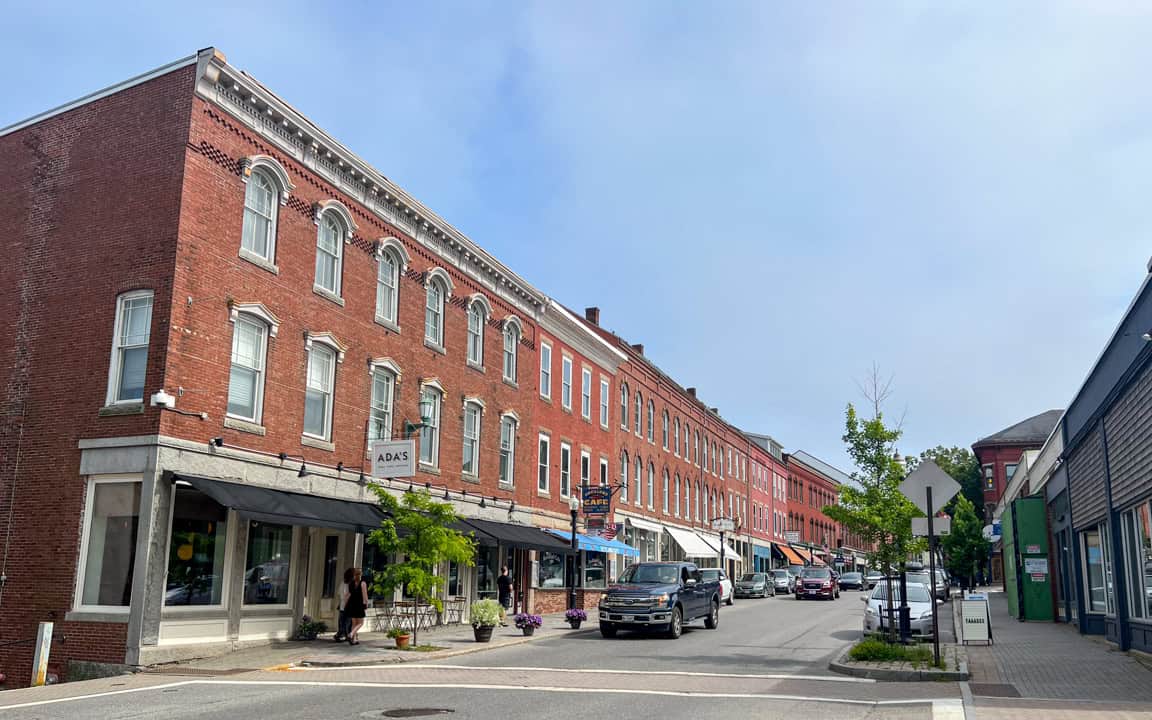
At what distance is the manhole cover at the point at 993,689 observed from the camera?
42.4ft

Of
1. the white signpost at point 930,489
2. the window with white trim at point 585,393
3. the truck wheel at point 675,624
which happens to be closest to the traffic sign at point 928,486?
the white signpost at point 930,489

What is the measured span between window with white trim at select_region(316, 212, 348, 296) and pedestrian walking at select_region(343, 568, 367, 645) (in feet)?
21.0

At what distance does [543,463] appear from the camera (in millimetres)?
33594

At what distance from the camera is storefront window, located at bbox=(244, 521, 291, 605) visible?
1891 centimetres

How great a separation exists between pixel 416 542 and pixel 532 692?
743 cm

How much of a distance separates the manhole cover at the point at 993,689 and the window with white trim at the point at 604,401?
2664 centimetres

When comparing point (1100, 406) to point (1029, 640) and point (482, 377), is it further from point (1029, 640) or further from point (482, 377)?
point (482, 377)

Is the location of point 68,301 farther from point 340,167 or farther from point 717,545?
point 717,545

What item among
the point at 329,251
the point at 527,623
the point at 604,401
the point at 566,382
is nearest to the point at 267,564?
the point at 527,623

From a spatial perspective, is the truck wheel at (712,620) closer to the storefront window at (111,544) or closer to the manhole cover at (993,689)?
the manhole cover at (993,689)

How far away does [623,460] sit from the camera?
42.8 m

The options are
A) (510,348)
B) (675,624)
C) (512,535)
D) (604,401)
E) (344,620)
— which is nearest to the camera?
(344,620)

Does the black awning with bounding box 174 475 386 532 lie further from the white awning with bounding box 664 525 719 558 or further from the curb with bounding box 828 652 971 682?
the white awning with bounding box 664 525 719 558

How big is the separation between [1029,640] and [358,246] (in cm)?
1788
